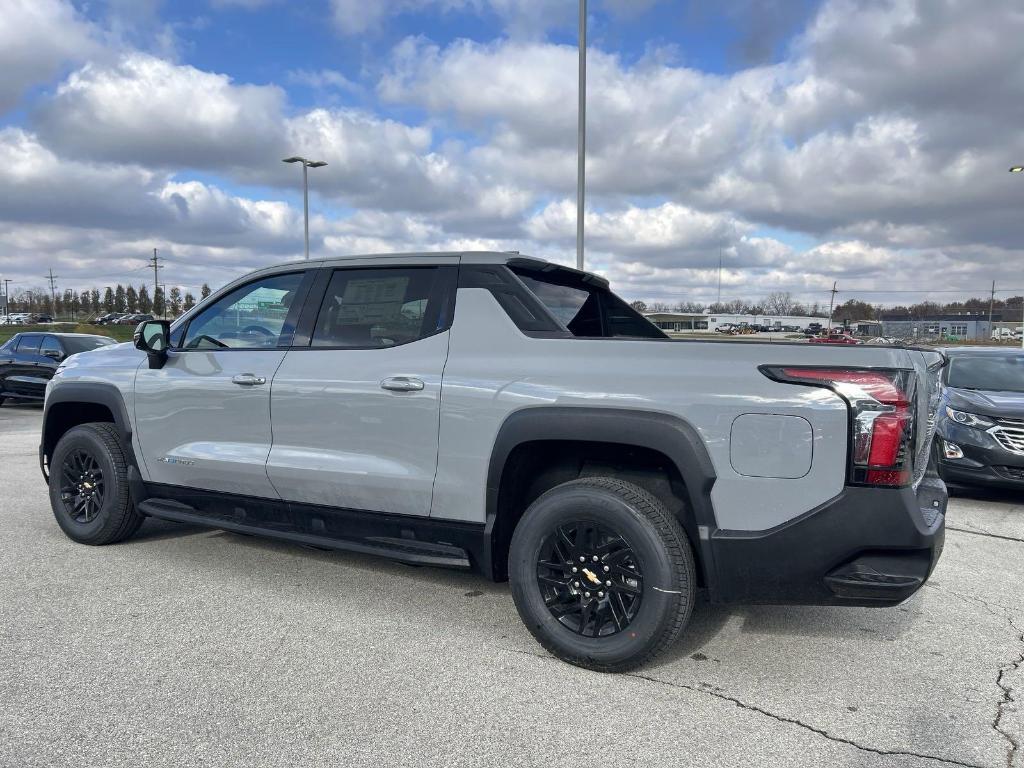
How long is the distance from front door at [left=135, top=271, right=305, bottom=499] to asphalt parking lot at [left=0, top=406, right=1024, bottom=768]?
2.09 feet

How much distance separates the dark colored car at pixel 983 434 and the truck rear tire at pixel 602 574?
4635 mm

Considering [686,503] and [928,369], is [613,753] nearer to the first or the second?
[686,503]

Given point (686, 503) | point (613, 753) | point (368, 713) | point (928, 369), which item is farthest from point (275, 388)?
point (928, 369)

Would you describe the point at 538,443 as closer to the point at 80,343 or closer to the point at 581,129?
the point at 581,129

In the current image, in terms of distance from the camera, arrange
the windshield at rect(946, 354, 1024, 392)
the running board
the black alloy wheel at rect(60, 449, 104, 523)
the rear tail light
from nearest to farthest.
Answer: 1. the rear tail light
2. the running board
3. the black alloy wheel at rect(60, 449, 104, 523)
4. the windshield at rect(946, 354, 1024, 392)

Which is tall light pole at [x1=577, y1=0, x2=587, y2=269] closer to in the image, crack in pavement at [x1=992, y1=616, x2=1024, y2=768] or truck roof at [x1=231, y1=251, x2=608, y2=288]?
truck roof at [x1=231, y1=251, x2=608, y2=288]

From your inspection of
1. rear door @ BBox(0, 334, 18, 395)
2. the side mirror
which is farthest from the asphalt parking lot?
rear door @ BBox(0, 334, 18, 395)

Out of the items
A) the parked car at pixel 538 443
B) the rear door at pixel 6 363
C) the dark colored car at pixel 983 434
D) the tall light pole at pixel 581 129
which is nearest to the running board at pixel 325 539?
the parked car at pixel 538 443

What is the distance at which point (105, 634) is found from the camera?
3641 millimetres

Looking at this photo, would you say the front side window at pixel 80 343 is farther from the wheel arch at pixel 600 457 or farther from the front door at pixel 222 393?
the wheel arch at pixel 600 457

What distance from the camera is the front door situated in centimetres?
426

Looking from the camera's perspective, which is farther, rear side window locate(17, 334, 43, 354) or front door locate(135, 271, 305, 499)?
rear side window locate(17, 334, 43, 354)

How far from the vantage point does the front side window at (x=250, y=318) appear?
4395 mm

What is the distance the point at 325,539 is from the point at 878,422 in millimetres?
2653
